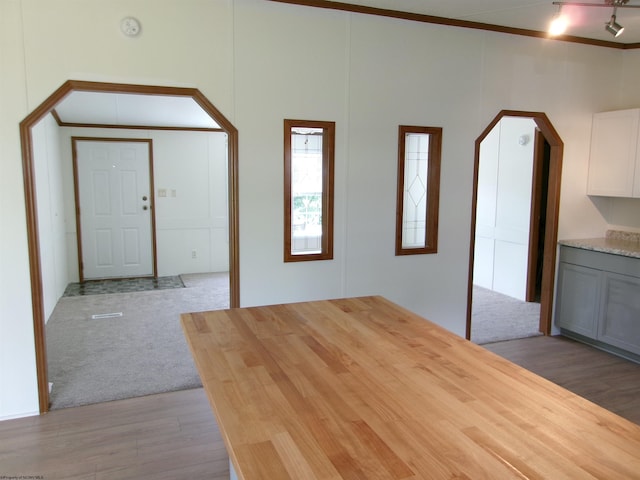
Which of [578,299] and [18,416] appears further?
[578,299]

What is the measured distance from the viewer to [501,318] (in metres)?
5.23

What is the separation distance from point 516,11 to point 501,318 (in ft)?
9.86

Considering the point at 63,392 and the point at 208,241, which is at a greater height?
the point at 208,241

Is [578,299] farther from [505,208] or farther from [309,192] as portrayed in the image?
[309,192]

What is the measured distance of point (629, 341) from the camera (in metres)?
4.06

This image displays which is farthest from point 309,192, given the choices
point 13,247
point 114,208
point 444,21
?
point 114,208

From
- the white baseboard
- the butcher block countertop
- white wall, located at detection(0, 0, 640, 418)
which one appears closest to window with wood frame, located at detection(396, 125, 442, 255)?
white wall, located at detection(0, 0, 640, 418)

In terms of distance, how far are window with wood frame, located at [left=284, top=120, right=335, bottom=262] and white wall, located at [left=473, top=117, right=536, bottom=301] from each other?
308cm

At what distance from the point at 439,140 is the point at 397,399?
10.0 feet

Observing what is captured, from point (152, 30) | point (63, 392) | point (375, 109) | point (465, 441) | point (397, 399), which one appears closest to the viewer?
point (465, 441)

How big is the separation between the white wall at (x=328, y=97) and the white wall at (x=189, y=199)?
429 centimetres

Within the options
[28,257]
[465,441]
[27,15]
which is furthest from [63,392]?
[465,441]

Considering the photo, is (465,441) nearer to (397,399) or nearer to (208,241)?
(397,399)

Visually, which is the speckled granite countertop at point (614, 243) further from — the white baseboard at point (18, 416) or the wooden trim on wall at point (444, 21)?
the white baseboard at point (18, 416)
